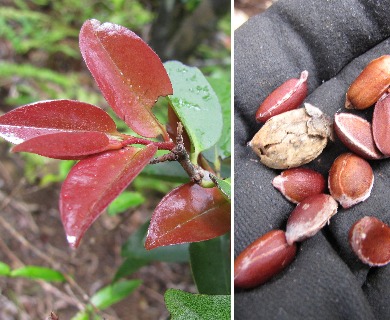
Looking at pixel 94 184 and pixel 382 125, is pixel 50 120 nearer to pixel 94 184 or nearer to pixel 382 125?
pixel 94 184

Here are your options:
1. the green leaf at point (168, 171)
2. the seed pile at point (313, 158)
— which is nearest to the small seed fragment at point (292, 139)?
the seed pile at point (313, 158)

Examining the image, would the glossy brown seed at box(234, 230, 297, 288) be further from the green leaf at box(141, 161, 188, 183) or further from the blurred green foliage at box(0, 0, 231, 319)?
the blurred green foliage at box(0, 0, 231, 319)

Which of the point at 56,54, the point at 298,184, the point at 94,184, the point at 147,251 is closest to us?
the point at 94,184

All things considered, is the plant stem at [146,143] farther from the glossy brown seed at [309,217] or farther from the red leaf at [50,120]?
the glossy brown seed at [309,217]

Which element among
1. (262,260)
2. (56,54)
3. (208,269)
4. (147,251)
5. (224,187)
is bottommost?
(56,54)

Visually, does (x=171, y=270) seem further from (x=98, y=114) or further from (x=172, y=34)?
(x=98, y=114)

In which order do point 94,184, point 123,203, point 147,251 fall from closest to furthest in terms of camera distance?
1. point 94,184
2. point 147,251
3. point 123,203

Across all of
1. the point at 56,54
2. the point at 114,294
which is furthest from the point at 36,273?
the point at 56,54

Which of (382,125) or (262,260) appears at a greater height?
(382,125)

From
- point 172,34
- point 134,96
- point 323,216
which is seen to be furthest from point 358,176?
point 172,34
